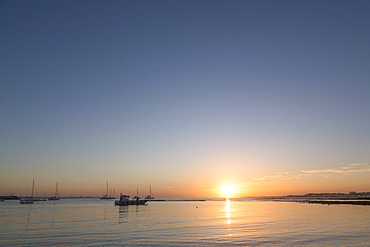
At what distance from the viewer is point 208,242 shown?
3189cm

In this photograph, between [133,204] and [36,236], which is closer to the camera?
[36,236]

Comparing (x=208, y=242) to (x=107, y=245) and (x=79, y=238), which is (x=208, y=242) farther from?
(x=79, y=238)

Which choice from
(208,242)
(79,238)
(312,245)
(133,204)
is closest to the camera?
(312,245)

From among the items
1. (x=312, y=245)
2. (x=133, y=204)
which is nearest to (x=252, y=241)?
(x=312, y=245)

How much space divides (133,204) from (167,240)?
10051 centimetres

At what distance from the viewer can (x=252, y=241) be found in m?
32.4

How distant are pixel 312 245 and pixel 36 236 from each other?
113ft

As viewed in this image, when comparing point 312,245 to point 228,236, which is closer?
point 312,245

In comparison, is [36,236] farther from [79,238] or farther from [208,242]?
[208,242]

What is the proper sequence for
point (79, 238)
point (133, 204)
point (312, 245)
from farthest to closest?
point (133, 204)
point (79, 238)
point (312, 245)

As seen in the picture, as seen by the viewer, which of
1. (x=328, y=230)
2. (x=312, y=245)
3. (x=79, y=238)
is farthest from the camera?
(x=328, y=230)

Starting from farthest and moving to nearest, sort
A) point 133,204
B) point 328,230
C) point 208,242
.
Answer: point 133,204 < point 328,230 < point 208,242

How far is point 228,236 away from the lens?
36.2m

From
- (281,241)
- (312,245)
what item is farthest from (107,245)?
(312,245)
